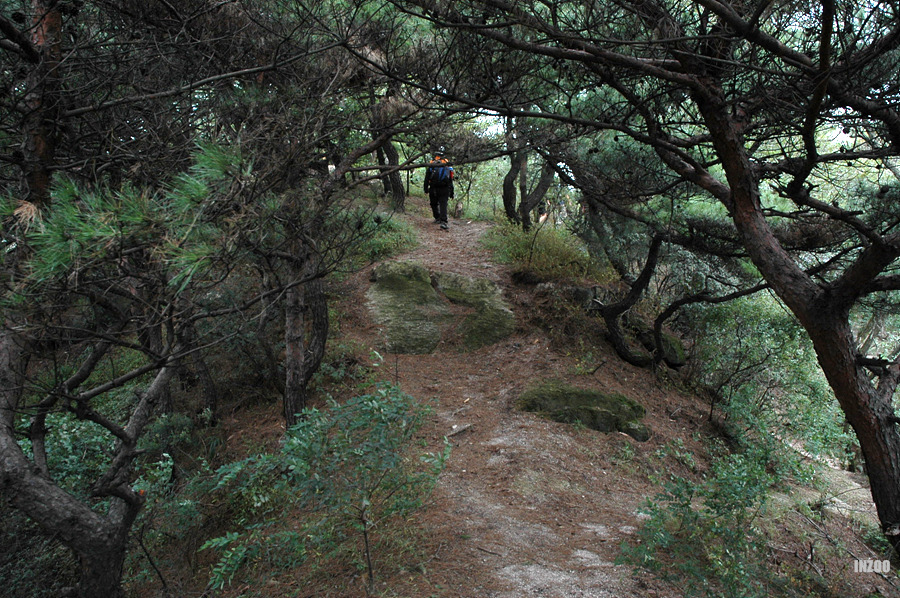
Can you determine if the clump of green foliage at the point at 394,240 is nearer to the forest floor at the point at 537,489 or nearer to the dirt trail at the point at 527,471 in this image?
the dirt trail at the point at 527,471

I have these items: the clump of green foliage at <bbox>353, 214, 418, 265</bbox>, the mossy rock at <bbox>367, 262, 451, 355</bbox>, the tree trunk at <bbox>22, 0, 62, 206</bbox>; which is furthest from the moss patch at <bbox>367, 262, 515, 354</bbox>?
Result: the tree trunk at <bbox>22, 0, 62, 206</bbox>

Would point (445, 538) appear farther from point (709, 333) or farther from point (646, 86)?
point (709, 333)

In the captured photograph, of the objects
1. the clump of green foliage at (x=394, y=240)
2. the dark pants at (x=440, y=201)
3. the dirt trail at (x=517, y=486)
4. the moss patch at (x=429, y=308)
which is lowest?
the dirt trail at (x=517, y=486)

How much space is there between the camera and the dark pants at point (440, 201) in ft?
41.8

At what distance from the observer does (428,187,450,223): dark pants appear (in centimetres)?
1273

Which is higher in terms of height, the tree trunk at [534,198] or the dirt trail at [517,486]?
the tree trunk at [534,198]

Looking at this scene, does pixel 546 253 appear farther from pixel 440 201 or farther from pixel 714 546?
pixel 714 546

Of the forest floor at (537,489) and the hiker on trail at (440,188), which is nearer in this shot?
the forest floor at (537,489)

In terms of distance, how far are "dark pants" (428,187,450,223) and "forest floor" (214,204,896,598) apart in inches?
174

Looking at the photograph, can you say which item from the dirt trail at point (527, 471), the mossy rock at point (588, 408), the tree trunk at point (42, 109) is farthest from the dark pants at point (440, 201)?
the tree trunk at point (42, 109)

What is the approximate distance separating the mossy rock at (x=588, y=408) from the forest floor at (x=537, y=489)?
0.17m

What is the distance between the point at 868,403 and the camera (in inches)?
150

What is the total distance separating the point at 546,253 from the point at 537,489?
5.61 meters

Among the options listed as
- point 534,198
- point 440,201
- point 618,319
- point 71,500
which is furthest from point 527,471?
point 440,201
